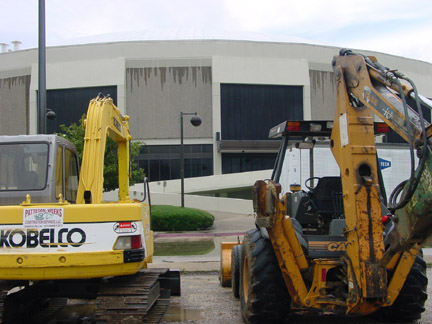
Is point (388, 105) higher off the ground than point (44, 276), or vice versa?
point (388, 105)

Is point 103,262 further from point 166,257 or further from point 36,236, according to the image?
point 166,257

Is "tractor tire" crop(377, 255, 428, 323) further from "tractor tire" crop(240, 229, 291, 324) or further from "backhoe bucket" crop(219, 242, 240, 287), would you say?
"backhoe bucket" crop(219, 242, 240, 287)

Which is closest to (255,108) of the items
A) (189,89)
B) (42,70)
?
(189,89)

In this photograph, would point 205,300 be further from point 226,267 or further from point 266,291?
point 266,291

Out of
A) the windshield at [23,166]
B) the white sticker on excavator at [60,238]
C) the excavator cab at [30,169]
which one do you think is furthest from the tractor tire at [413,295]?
the windshield at [23,166]

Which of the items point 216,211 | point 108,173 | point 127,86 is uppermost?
point 127,86

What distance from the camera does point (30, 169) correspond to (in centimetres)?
632

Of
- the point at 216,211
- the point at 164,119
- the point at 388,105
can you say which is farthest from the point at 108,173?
the point at 164,119

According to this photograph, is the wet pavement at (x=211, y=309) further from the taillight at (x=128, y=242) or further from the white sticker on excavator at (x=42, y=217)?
the white sticker on excavator at (x=42, y=217)

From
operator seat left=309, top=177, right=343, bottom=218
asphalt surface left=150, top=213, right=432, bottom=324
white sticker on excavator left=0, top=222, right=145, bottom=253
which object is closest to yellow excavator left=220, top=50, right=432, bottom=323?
operator seat left=309, top=177, right=343, bottom=218

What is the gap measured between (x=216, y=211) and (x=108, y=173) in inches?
549

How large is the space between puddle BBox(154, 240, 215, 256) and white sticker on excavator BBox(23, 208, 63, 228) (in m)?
9.61

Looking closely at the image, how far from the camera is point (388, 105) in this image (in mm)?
4559

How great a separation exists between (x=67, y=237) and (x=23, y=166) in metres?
1.40
